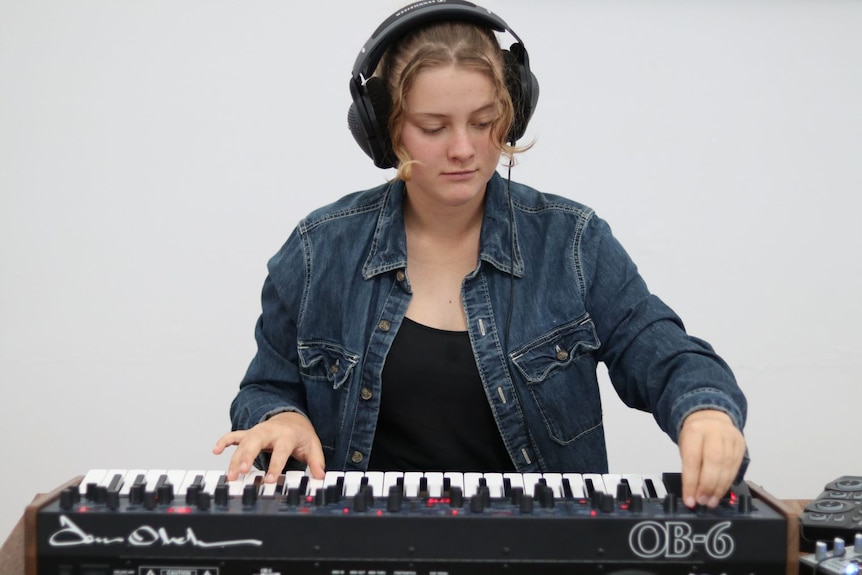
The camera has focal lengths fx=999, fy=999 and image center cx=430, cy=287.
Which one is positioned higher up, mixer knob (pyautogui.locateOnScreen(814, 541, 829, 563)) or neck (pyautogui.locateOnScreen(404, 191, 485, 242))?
neck (pyautogui.locateOnScreen(404, 191, 485, 242))

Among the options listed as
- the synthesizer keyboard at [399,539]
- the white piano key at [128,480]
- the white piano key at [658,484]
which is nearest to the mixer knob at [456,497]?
the synthesizer keyboard at [399,539]

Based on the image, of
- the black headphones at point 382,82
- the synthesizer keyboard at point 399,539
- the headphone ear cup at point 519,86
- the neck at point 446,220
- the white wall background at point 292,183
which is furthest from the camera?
the white wall background at point 292,183

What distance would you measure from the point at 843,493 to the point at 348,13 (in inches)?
62.9

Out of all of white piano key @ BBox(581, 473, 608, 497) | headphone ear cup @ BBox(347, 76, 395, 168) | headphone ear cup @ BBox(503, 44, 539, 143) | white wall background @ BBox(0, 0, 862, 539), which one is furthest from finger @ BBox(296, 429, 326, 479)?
white wall background @ BBox(0, 0, 862, 539)

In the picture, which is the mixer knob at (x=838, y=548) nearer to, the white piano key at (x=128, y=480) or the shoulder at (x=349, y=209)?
the white piano key at (x=128, y=480)

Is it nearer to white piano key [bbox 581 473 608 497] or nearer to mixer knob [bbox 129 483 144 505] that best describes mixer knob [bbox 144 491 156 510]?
mixer knob [bbox 129 483 144 505]

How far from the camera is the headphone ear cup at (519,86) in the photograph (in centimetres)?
142

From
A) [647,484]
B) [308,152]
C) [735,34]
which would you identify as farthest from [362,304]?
[735,34]

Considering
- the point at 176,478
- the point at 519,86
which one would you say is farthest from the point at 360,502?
the point at 519,86

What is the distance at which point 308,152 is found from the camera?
2355 millimetres

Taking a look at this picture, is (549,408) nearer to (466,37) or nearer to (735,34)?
(466,37)

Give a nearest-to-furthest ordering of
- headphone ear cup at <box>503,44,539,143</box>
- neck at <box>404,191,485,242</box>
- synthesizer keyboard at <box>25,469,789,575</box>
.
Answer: synthesizer keyboard at <box>25,469,789,575</box> → headphone ear cup at <box>503,44,539,143</box> → neck at <box>404,191,485,242</box>

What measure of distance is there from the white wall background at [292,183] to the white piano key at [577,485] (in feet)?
4.23

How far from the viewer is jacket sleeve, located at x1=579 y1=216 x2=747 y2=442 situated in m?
1.22
